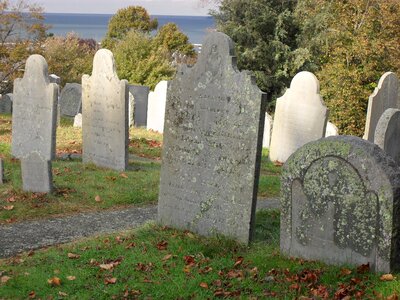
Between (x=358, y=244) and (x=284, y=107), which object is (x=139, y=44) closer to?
(x=284, y=107)

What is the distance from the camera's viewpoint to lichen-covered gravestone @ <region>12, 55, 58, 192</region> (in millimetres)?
10602

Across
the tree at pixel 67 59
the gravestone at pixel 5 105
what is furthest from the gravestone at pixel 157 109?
the tree at pixel 67 59

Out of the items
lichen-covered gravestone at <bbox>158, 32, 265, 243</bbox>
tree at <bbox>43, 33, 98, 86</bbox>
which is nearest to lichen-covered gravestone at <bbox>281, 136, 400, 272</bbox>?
lichen-covered gravestone at <bbox>158, 32, 265, 243</bbox>

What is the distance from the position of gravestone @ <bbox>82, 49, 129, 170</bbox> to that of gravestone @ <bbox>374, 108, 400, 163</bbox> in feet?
16.2

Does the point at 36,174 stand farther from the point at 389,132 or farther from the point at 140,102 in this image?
the point at 140,102

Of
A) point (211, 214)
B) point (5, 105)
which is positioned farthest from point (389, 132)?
point (5, 105)

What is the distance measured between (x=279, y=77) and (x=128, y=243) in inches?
908

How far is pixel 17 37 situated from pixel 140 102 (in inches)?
264

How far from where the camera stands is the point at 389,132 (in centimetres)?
1047

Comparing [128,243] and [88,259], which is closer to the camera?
[88,259]

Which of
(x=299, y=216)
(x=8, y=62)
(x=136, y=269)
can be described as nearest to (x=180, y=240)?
(x=136, y=269)

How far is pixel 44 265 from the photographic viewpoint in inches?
Result: 279

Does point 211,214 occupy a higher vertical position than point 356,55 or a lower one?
lower

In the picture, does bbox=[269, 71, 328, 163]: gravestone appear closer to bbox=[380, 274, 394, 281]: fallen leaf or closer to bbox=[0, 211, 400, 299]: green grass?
bbox=[0, 211, 400, 299]: green grass
